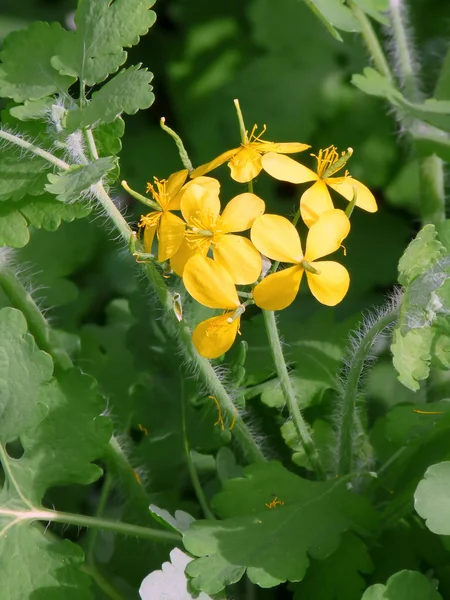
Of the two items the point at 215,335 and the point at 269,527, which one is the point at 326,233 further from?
the point at 269,527

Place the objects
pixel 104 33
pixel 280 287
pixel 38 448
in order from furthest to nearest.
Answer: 1. pixel 38 448
2. pixel 104 33
3. pixel 280 287

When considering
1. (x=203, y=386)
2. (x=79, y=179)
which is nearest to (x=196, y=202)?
(x=79, y=179)

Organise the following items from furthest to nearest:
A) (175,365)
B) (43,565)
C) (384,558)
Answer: (175,365) < (384,558) < (43,565)

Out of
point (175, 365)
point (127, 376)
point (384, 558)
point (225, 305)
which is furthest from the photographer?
point (127, 376)

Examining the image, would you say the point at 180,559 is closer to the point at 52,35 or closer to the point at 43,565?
the point at 43,565

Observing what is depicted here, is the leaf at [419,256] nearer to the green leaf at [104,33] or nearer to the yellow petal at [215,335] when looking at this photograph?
the yellow petal at [215,335]

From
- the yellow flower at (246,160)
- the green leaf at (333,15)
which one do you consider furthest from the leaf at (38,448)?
the green leaf at (333,15)

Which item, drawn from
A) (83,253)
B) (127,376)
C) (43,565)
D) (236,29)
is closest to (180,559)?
(43,565)

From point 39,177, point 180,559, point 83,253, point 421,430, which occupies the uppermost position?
point 39,177
